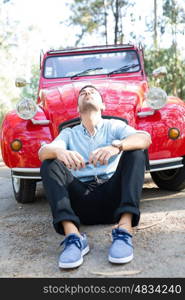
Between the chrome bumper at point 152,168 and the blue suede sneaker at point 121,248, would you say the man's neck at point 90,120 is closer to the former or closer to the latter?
the chrome bumper at point 152,168

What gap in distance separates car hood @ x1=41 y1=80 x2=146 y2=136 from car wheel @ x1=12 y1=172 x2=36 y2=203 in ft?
2.30

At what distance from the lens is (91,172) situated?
8.98ft

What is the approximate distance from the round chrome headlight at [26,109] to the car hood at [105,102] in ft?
0.54

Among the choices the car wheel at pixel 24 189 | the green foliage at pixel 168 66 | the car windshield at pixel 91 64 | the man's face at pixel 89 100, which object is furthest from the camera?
the green foliage at pixel 168 66

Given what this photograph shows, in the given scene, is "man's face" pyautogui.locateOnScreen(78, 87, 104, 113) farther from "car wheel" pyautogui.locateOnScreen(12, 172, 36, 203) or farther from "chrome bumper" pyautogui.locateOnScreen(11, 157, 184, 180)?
"car wheel" pyautogui.locateOnScreen(12, 172, 36, 203)

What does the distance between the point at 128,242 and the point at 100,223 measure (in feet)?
2.18

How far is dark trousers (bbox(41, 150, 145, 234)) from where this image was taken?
2.33 meters

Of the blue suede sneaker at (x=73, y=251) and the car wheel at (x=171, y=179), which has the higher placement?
the blue suede sneaker at (x=73, y=251)

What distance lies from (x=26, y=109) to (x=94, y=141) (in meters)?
0.94

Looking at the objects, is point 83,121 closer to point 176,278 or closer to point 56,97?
point 56,97

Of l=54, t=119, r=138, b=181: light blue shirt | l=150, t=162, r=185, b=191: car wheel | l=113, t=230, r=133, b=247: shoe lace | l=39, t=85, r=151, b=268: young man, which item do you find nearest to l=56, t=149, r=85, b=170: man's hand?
l=39, t=85, r=151, b=268: young man

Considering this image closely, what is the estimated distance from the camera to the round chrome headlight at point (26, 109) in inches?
132

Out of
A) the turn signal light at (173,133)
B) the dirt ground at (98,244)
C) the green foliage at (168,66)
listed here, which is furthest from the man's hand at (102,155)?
the green foliage at (168,66)

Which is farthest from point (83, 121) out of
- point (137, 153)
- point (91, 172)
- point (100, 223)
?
point (100, 223)
